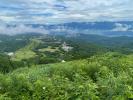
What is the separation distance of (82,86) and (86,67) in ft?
30.5

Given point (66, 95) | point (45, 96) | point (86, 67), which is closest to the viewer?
point (66, 95)

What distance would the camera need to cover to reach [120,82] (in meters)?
11.2

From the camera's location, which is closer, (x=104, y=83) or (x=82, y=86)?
(x=82, y=86)

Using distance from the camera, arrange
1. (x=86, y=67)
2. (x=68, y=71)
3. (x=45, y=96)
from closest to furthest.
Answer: (x=45, y=96) → (x=68, y=71) → (x=86, y=67)

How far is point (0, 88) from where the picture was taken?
526 inches

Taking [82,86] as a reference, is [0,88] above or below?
below

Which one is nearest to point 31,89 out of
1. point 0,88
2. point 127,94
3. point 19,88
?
point 19,88

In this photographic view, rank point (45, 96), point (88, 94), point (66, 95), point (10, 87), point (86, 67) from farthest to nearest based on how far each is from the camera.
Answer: point (86, 67), point (10, 87), point (45, 96), point (66, 95), point (88, 94)

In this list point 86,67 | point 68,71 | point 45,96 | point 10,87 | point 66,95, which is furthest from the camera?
point 86,67

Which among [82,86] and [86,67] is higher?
[82,86]

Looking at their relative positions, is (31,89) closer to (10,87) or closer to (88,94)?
(10,87)

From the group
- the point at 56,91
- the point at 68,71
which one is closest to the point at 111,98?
the point at 56,91

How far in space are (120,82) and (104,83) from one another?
20.5 inches

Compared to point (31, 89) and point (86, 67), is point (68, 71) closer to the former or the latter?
point (86, 67)
